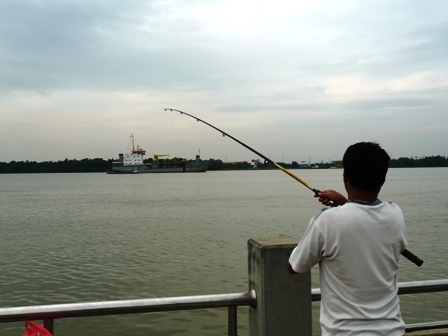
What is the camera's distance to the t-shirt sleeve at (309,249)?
77.3 inches

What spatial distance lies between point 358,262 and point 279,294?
1.02m

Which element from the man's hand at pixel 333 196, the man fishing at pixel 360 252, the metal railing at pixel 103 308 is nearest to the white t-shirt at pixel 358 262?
the man fishing at pixel 360 252

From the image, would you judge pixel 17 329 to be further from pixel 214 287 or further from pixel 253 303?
pixel 253 303

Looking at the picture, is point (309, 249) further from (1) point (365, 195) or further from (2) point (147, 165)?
(2) point (147, 165)

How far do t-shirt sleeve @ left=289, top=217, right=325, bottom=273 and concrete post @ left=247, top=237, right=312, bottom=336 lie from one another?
2.63 feet

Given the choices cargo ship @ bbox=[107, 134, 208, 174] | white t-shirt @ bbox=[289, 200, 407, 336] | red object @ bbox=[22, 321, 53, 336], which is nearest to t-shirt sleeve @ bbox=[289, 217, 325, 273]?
white t-shirt @ bbox=[289, 200, 407, 336]

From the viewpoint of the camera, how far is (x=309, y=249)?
1.99 metres

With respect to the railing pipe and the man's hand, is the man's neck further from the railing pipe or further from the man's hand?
the railing pipe

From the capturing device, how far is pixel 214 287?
10.1 m

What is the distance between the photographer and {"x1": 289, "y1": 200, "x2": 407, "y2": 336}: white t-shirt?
75.9 inches

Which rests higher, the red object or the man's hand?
the man's hand

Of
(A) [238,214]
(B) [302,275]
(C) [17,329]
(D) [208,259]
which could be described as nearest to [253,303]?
(B) [302,275]

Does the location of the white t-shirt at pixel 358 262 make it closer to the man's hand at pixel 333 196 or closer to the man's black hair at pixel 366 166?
the man's black hair at pixel 366 166

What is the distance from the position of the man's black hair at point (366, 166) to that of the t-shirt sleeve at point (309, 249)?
0.89ft
